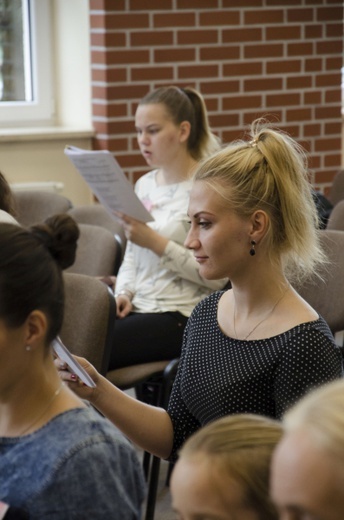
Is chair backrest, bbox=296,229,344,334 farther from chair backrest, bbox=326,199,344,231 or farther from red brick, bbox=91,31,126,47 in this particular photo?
red brick, bbox=91,31,126,47

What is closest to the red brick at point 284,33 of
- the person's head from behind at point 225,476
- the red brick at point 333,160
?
the red brick at point 333,160

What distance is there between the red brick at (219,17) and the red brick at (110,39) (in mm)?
446

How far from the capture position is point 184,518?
106cm

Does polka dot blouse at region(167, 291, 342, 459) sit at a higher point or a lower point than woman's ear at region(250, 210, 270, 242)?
lower

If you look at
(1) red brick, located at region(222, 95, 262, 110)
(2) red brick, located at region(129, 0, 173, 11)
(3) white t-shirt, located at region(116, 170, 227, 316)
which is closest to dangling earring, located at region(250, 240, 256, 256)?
(3) white t-shirt, located at region(116, 170, 227, 316)

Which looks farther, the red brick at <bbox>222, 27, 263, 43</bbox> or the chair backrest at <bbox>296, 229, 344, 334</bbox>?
the red brick at <bbox>222, 27, 263, 43</bbox>

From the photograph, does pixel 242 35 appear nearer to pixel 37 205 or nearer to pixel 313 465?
pixel 37 205

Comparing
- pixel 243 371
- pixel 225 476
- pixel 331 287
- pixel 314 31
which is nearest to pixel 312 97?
pixel 314 31

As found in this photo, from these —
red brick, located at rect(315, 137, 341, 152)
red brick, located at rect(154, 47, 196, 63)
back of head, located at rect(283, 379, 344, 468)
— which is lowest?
red brick, located at rect(315, 137, 341, 152)

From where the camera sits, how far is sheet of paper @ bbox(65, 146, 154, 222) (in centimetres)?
310

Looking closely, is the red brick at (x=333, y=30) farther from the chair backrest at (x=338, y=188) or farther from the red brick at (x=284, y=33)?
the chair backrest at (x=338, y=188)

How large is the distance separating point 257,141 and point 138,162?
2.70 metres

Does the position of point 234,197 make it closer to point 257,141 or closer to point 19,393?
point 257,141

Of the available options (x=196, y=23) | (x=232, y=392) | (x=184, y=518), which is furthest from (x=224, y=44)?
(x=184, y=518)
